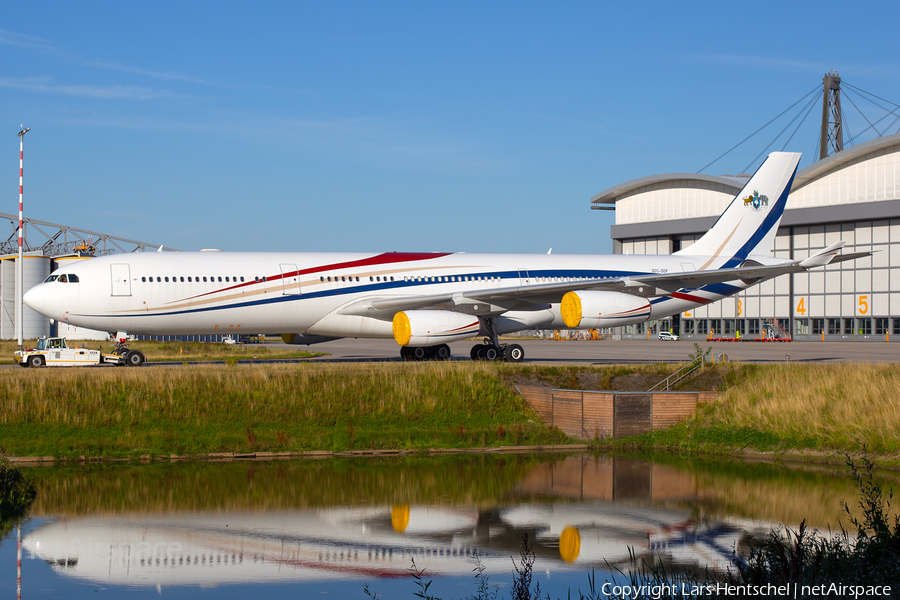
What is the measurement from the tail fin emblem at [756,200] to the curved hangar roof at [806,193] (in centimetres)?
3638

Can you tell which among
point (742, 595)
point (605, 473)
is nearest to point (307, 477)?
point (605, 473)

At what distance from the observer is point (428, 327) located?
30.0m

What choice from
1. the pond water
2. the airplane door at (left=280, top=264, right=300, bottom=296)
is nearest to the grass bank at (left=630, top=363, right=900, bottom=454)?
the pond water

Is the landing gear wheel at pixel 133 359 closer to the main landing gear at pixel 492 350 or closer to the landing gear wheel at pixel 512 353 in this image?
the main landing gear at pixel 492 350

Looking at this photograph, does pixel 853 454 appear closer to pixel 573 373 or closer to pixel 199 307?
pixel 573 373

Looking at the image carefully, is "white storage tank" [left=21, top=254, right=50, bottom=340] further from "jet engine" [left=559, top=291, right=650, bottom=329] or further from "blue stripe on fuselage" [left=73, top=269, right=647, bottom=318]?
"jet engine" [left=559, top=291, right=650, bottom=329]

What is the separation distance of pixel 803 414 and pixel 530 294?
11108 mm

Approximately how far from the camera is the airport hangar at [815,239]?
71.2 metres

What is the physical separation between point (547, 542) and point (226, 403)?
12509mm

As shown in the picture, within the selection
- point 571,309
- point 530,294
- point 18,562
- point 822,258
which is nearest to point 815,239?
point 822,258

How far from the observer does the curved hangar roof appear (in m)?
70.4

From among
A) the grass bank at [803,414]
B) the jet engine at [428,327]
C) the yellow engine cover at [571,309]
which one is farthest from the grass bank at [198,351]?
the grass bank at [803,414]

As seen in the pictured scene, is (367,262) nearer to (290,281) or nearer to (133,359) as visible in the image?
(290,281)

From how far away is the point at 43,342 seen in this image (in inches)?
1458
